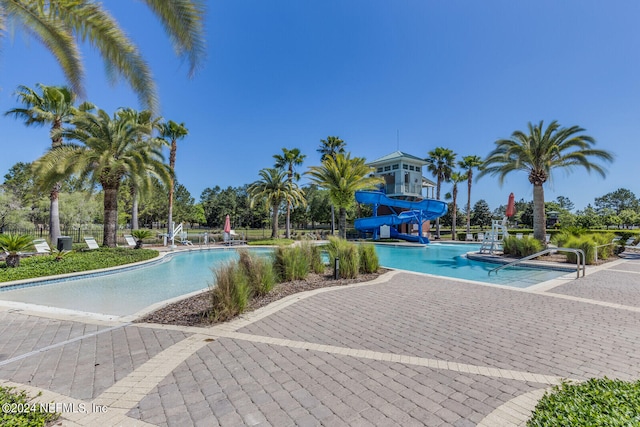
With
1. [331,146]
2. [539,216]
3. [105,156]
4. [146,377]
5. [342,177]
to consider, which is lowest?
[146,377]

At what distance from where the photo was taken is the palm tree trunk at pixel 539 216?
613 inches

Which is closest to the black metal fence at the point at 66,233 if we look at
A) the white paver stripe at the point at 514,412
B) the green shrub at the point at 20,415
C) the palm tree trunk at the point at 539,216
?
the green shrub at the point at 20,415

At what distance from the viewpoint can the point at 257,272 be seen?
641cm

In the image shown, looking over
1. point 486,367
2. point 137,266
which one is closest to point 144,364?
point 486,367

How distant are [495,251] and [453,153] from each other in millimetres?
18083

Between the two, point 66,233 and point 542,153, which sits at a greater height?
point 542,153

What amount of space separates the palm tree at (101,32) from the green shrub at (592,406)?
5.98 m

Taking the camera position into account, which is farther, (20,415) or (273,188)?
(273,188)

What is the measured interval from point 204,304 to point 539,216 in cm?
1698

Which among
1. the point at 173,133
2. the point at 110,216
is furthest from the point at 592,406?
the point at 173,133

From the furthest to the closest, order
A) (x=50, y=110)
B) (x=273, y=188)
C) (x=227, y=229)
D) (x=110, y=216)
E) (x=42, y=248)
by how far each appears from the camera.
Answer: (x=273, y=188)
(x=227, y=229)
(x=50, y=110)
(x=110, y=216)
(x=42, y=248)

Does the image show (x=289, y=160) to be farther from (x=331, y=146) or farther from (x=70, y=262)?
(x=70, y=262)

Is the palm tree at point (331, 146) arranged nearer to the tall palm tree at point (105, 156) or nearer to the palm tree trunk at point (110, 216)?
the tall palm tree at point (105, 156)

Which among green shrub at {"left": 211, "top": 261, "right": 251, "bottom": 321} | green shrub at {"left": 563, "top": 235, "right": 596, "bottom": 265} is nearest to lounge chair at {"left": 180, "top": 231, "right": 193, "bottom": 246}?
green shrub at {"left": 211, "top": 261, "right": 251, "bottom": 321}
